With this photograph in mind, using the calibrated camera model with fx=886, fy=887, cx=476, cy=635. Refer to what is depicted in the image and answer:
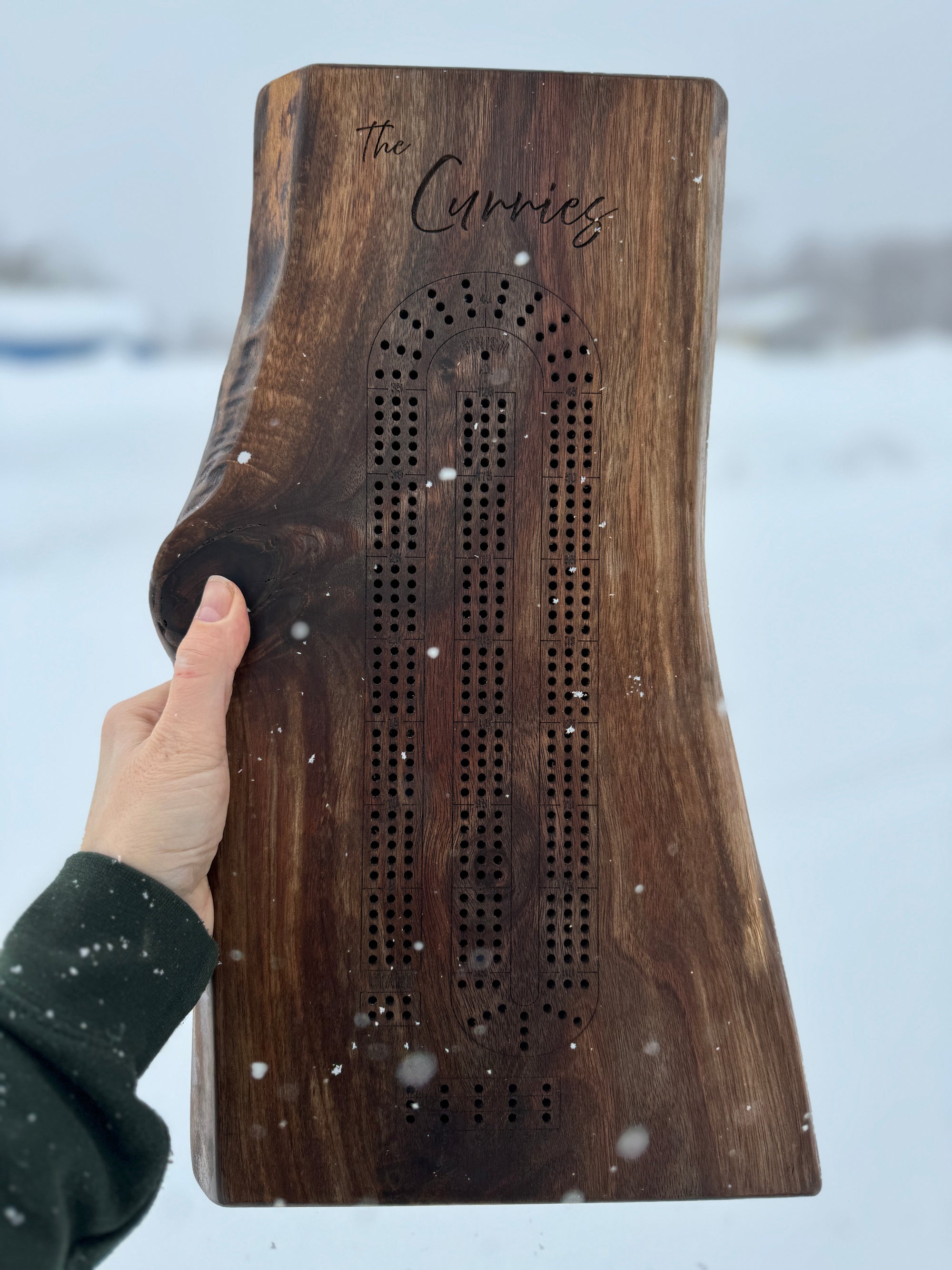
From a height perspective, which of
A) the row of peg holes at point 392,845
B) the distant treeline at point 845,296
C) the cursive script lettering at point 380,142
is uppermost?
the distant treeline at point 845,296

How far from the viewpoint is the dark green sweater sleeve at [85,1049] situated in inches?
17.3

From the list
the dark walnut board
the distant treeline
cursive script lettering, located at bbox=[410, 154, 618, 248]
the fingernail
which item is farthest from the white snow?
the distant treeline

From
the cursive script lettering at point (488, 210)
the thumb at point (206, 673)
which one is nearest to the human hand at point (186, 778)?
the thumb at point (206, 673)

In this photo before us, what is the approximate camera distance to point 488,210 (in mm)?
652

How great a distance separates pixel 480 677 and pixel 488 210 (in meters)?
0.34

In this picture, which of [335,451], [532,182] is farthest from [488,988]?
[532,182]

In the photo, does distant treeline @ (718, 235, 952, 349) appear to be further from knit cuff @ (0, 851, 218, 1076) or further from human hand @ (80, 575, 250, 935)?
knit cuff @ (0, 851, 218, 1076)

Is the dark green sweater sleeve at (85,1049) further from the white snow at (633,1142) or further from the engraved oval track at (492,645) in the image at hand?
the white snow at (633,1142)

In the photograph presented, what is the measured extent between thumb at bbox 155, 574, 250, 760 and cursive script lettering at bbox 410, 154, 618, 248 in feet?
1.00

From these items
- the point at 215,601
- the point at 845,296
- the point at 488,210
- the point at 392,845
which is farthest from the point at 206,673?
the point at 845,296

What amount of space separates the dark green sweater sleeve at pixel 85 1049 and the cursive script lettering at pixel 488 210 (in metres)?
0.50

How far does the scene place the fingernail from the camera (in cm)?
62

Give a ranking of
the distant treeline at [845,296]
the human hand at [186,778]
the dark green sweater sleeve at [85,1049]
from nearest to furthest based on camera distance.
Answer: the dark green sweater sleeve at [85,1049] < the human hand at [186,778] < the distant treeline at [845,296]

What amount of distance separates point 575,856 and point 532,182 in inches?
19.7
